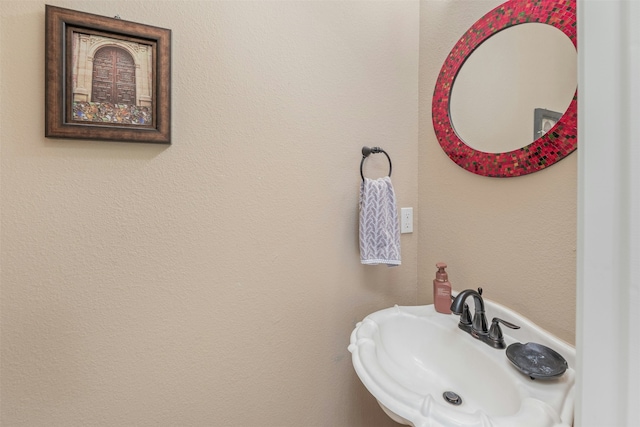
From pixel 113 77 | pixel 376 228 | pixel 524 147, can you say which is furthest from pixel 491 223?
pixel 113 77

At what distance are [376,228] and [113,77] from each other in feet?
3.16

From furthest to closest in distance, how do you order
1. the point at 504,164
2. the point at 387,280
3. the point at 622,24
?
the point at 387,280
the point at 504,164
the point at 622,24

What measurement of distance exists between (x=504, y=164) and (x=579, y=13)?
0.70 meters

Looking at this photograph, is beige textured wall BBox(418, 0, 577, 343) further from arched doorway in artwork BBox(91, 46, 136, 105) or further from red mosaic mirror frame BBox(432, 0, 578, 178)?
arched doorway in artwork BBox(91, 46, 136, 105)

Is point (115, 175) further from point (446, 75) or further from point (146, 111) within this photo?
point (446, 75)

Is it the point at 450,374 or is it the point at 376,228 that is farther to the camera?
the point at 376,228

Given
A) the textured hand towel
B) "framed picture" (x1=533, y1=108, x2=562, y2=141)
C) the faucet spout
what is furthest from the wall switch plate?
"framed picture" (x1=533, y1=108, x2=562, y2=141)

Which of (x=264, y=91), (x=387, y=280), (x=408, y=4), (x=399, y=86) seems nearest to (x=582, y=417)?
(x=387, y=280)

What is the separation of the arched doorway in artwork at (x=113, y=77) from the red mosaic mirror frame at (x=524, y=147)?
3.62 feet

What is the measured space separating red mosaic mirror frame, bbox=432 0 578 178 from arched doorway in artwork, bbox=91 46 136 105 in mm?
1104

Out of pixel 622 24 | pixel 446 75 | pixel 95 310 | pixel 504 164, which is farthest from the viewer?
pixel 446 75

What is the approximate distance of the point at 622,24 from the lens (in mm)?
288

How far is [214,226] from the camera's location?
95 cm

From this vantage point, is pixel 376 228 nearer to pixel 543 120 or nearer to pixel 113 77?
pixel 543 120
